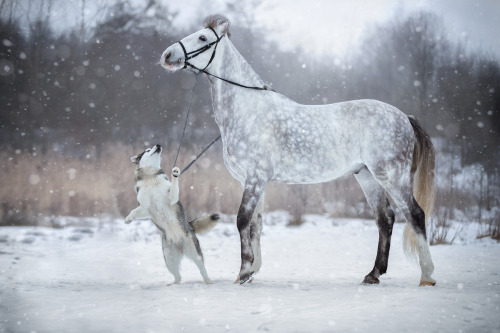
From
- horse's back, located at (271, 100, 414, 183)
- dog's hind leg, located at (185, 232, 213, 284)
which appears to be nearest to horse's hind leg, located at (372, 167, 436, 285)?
horse's back, located at (271, 100, 414, 183)

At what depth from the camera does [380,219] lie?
4.39 metres

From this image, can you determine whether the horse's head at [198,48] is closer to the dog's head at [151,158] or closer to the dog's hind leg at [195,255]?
the dog's head at [151,158]

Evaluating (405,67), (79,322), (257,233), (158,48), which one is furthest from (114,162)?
(405,67)

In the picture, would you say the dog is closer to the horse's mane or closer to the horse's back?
the horse's back

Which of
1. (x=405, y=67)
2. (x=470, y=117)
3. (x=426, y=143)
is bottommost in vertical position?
(x=426, y=143)

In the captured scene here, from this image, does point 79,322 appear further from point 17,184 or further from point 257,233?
point 17,184

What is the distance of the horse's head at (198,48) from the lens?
12.9ft

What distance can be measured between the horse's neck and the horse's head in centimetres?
9

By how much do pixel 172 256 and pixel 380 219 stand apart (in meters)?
2.25

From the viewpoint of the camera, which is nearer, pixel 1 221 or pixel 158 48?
pixel 1 221

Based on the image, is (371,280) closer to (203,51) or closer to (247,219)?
(247,219)

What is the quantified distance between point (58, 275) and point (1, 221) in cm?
384

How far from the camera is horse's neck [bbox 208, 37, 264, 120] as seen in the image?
4195 millimetres

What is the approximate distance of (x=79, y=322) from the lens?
8.85 feet
